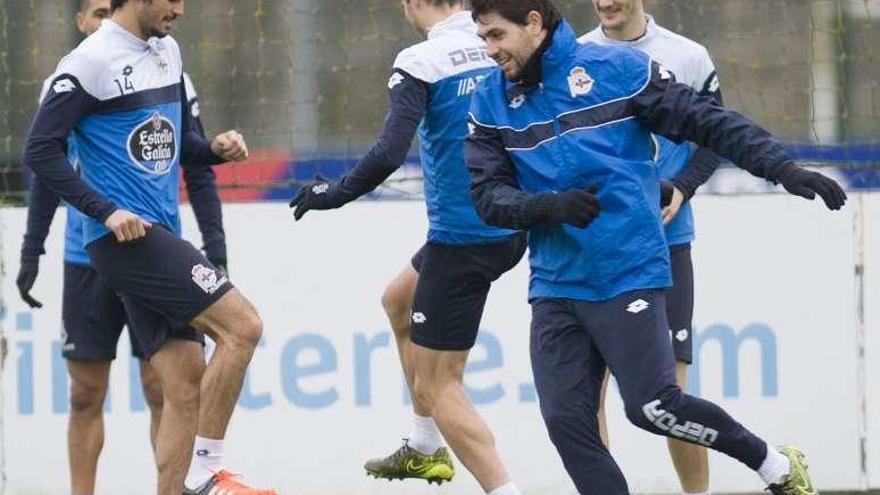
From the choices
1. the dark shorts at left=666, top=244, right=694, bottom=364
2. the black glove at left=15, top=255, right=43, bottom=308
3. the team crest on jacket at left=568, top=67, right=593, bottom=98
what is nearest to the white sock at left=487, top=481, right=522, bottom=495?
the dark shorts at left=666, top=244, right=694, bottom=364

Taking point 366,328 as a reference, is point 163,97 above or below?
above

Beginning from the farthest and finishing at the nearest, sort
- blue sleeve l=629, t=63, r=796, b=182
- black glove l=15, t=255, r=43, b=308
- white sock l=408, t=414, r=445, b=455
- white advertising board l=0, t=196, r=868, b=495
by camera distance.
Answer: white advertising board l=0, t=196, r=868, b=495
black glove l=15, t=255, r=43, b=308
white sock l=408, t=414, r=445, b=455
blue sleeve l=629, t=63, r=796, b=182

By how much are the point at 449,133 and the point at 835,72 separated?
276 cm

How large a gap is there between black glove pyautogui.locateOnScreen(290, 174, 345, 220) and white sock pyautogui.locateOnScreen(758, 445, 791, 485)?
1.78 metres

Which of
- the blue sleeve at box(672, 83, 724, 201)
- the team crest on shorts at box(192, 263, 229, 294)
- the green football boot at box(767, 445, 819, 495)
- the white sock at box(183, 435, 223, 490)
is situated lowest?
the white sock at box(183, 435, 223, 490)

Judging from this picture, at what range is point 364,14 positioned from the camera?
9.61m

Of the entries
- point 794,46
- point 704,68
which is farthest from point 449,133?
point 794,46

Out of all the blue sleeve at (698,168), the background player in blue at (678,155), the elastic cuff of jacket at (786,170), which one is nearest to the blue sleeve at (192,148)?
the background player in blue at (678,155)

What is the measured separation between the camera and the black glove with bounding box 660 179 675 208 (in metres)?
7.48

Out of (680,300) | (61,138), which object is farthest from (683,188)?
(61,138)

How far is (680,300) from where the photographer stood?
25.8ft

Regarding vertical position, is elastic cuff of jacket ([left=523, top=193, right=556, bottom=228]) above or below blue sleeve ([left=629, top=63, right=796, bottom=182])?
below

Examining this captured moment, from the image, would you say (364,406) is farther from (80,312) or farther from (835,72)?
(835,72)

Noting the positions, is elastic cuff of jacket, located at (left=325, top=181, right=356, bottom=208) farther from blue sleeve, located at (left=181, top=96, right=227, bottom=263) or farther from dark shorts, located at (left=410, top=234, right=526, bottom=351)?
blue sleeve, located at (left=181, top=96, right=227, bottom=263)
